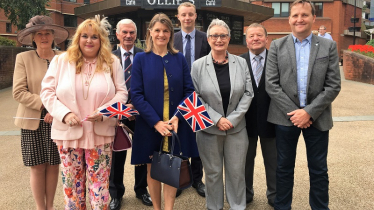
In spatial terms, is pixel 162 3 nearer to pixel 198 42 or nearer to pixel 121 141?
pixel 198 42

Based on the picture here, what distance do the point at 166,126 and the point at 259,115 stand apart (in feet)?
3.77

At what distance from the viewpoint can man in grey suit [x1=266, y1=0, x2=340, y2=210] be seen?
306 centimetres

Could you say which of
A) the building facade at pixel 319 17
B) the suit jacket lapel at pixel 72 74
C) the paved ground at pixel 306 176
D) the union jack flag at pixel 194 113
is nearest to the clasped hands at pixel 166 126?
the union jack flag at pixel 194 113

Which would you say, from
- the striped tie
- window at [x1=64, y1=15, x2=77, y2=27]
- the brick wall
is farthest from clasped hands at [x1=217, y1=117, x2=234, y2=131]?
window at [x1=64, y1=15, x2=77, y2=27]

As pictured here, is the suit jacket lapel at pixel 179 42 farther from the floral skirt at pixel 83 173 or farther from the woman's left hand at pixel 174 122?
the floral skirt at pixel 83 173

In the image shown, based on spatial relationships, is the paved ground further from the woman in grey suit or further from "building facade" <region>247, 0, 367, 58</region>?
"building facade" <region>247, 0, 367, 58</region>

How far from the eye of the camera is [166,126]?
9.67 feet

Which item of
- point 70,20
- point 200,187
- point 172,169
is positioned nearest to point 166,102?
point 172,169

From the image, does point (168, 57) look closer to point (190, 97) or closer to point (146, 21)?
point (190, 97)

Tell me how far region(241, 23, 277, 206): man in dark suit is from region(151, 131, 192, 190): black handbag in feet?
→ 3.34

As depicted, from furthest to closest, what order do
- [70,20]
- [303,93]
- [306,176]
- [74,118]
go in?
[70,20] → [306,176] → [303,93] → [74,118]

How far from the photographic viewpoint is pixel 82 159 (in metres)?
2.88

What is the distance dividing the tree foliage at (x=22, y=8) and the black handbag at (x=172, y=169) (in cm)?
1617

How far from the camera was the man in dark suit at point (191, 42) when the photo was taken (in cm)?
415
